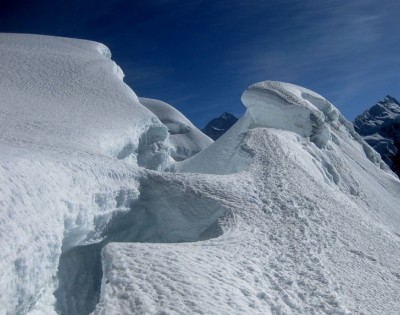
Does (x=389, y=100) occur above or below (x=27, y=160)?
above

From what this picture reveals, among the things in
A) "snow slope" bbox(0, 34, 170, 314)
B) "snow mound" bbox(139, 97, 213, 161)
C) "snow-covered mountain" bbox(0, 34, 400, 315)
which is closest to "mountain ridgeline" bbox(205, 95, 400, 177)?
"snow mound" bbox(139, 97, 213, 161)

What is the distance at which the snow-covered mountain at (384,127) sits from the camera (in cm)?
5938

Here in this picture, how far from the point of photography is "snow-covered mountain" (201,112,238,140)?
262ft

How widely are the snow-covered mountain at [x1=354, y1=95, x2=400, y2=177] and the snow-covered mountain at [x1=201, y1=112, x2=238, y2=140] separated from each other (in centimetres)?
2337

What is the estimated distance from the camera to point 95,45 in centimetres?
1777

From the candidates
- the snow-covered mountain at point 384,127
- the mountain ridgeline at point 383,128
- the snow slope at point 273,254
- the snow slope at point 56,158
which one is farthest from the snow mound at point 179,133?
the snow-covered mountain at point 384,127

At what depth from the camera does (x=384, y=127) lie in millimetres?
69438

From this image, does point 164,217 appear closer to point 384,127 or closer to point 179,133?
point 179,133

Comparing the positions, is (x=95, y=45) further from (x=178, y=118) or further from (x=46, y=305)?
(x=178, y=118)

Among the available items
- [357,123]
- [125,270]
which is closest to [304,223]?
[125,270]

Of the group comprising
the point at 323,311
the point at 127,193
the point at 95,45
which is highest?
the point at 95,45

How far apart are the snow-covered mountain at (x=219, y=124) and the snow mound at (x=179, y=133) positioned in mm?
41625

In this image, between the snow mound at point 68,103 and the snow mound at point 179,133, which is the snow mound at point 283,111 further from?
the snow mound at point 179,133

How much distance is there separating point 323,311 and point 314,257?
1.20 metres
